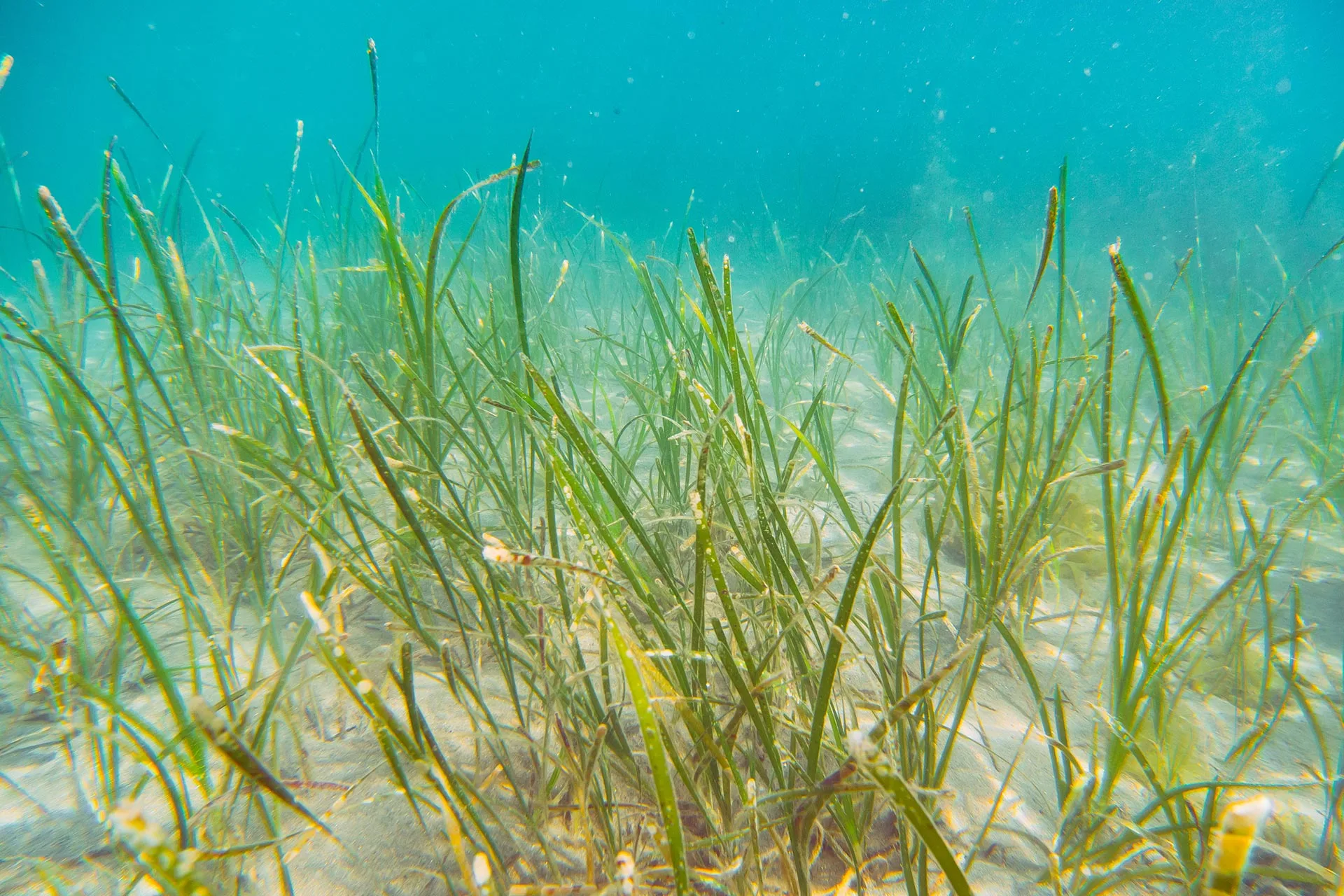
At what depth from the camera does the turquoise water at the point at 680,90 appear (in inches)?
1902

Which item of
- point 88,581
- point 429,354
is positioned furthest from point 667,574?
point 88,581

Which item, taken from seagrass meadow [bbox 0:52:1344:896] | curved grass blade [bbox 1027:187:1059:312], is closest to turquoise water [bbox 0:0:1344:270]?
seagrass meadow [bbox 0:52:1344:896]

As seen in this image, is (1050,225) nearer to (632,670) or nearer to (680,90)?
(632,670)

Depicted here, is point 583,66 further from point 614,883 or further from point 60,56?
point 614,883

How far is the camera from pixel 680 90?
2751 inches

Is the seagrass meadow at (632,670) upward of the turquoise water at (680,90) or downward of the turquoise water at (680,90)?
downward

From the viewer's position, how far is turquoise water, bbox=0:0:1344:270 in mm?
48312

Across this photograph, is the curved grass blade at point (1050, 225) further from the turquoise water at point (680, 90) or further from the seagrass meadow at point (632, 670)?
the turquoise water at point (680, 90)

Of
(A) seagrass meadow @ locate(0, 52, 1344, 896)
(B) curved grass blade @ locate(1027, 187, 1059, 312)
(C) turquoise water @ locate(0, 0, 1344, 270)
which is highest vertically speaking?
(C) turquoise water @ locate(0, 0, 1344, 270)

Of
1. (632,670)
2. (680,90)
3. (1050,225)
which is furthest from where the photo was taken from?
(680,90)

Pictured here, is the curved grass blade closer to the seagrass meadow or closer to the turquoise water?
the seagrass meadow

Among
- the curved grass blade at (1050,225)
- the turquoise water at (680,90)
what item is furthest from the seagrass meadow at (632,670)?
the turquoise water at (680,90)

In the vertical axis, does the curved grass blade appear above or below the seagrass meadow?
above

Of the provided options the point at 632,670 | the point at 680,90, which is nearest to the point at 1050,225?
the point at 632,670
